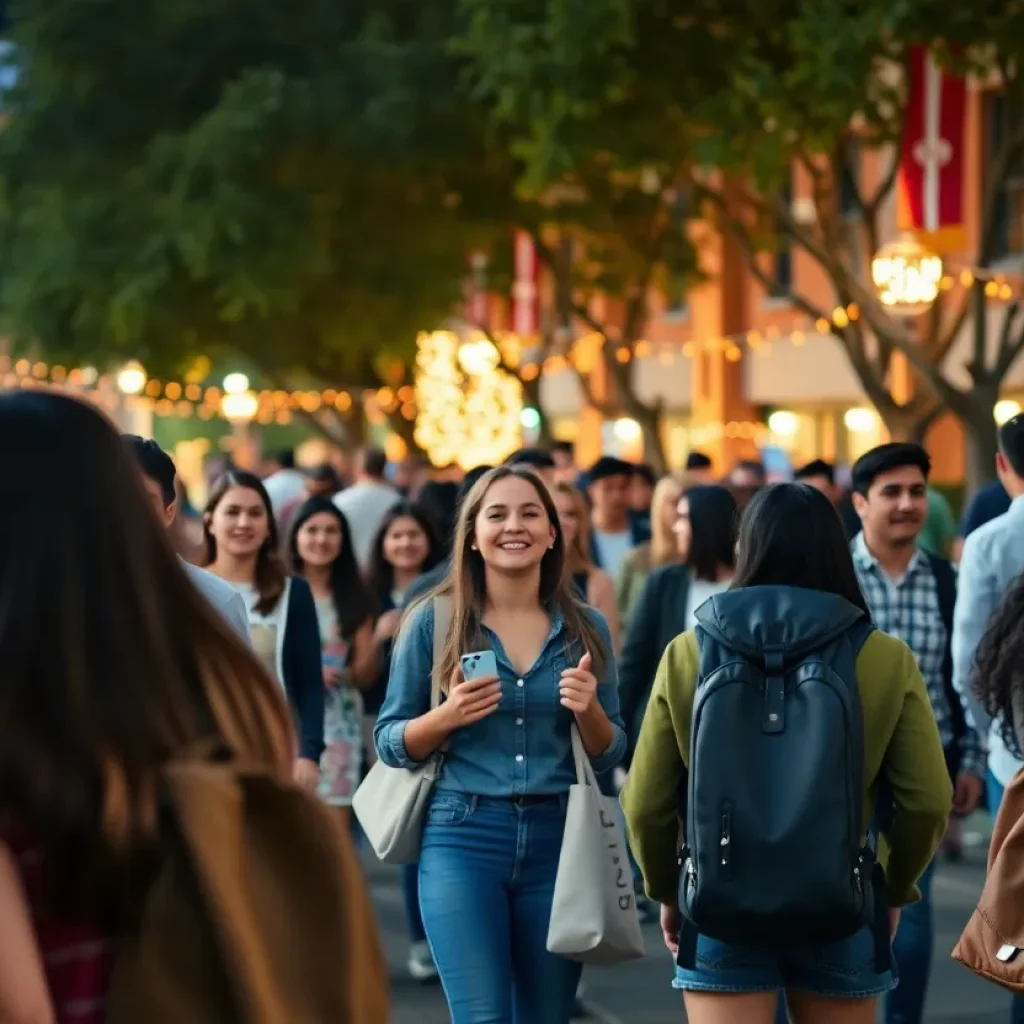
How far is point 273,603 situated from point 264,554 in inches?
Answer: 7.2

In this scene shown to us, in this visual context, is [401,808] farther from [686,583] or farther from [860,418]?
[860,418]

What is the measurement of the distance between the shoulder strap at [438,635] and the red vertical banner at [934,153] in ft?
43.7

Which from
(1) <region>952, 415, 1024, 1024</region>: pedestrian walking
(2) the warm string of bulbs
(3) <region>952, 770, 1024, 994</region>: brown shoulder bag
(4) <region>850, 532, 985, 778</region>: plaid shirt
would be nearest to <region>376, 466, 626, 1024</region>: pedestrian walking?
(3) <region>952, 770, 1024, 994</region>: brown shoulder bag

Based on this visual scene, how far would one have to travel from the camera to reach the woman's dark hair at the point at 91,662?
8.13 feet

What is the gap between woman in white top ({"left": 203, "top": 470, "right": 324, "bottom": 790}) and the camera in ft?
25.8

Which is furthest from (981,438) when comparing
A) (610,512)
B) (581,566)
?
(581,566)

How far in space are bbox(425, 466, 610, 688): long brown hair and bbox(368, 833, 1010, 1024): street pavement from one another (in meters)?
2.30

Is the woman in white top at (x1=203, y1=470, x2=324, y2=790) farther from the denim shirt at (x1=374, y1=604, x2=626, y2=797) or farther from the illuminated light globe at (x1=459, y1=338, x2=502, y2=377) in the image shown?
the illuminated light globe at (x1=459, y1=338, x2=502, y2=377)

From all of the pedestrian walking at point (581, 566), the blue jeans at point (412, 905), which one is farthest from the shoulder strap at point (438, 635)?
the pedestrian walking at point (581, 566)

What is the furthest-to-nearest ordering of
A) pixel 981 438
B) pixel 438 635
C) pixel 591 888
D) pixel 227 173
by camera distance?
1. pixel 227 173
2. pixel 981 438
3. pixel 438 635
4. pixel 591 888

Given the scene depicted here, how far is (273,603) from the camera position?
26.1ft

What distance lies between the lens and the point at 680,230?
2695 centimetres

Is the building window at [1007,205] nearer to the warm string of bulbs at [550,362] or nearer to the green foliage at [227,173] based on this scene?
the warm string of bulbs at [550,362]

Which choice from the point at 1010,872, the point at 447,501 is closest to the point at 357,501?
the point at 447,501
